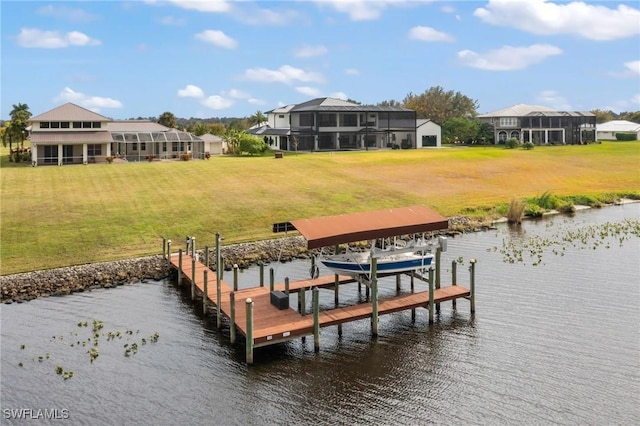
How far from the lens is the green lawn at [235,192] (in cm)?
3759

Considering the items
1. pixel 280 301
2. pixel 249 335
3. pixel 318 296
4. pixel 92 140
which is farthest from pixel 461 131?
pixel 249 335

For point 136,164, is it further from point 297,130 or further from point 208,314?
point 208,314

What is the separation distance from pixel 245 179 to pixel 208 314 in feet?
107

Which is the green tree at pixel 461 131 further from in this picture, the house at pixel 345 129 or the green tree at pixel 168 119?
the green tree at pixel 168 119

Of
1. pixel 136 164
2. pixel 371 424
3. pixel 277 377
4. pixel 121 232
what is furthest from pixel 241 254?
pixel 136 164

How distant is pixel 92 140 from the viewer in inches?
2721

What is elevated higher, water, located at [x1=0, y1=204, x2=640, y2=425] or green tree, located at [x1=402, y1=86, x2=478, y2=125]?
green tree, located at [x1=402, y1=86, x2=478, y2=125]

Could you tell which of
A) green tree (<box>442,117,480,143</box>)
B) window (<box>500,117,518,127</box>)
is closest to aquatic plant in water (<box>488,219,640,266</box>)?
green tree (<box>442,117,480,143</box>)

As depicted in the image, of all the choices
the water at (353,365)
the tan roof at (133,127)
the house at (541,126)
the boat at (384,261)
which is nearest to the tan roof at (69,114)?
the tan roof at (133,127)

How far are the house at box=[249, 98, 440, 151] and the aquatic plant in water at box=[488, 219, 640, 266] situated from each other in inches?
1986

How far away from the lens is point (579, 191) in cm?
5966

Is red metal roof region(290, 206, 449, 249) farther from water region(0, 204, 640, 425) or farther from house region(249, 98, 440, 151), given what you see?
house region(249, 98, 440, 151)

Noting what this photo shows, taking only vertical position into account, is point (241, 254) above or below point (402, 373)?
above

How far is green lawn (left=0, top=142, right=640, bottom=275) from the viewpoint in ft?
123
